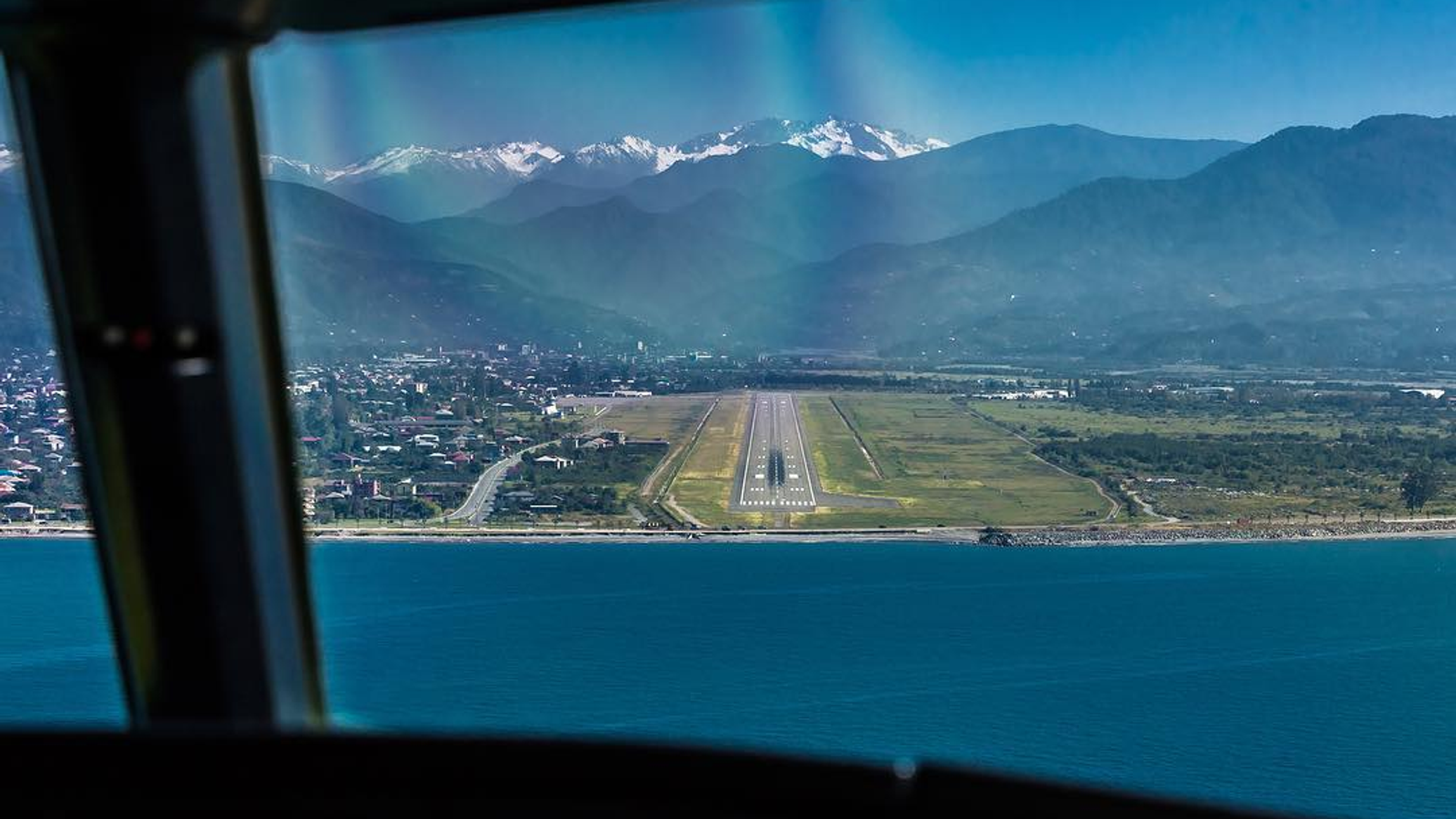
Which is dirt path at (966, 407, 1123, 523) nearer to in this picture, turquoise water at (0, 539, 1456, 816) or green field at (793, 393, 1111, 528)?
green field at (793, 393, 1111, 528)

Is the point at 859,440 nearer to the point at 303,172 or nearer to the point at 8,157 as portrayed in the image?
the point at 303,172

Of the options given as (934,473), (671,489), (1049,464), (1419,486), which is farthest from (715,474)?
(1419,486)

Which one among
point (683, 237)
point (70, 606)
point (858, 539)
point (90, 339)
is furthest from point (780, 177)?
point (90, 339)

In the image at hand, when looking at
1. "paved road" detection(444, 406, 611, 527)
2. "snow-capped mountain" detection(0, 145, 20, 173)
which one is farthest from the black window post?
"paved road" detection(444, 406, 611, 527)

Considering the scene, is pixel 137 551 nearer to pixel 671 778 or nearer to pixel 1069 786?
pixel 671 778

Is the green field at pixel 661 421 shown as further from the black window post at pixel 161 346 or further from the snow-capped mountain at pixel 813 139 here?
the black window post at pixel 161 346

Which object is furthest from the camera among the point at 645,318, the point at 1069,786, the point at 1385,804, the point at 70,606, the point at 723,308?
the point at 723,308
